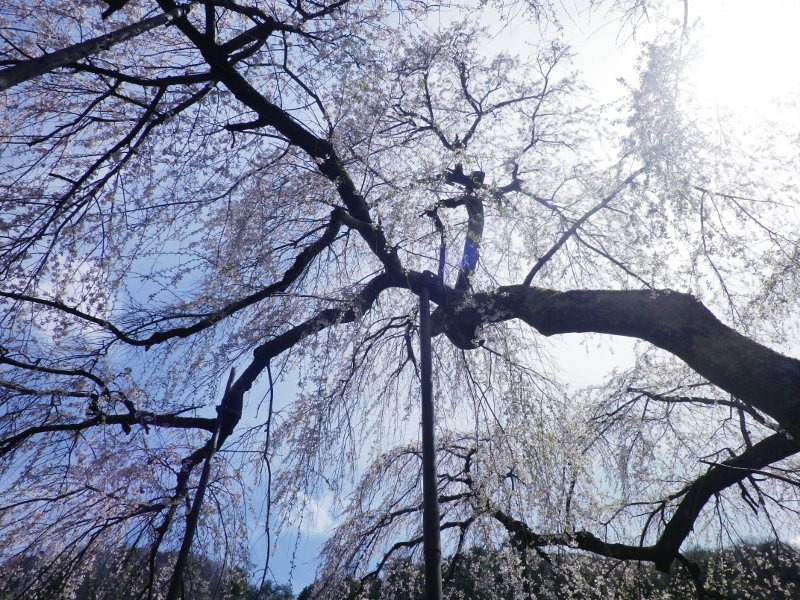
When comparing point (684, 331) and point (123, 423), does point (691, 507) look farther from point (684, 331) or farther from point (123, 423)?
point (123, 423)

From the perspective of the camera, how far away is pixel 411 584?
275 inches

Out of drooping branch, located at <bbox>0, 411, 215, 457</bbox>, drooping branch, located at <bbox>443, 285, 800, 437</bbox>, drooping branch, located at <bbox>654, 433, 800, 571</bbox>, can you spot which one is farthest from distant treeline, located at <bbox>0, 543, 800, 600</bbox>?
drooping branch, located at <bbox>443, 285, 800, 437</bbox>

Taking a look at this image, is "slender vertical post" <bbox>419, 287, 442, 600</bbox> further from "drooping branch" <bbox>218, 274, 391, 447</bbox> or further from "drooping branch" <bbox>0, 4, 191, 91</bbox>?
"drooping branch" <bbox>0, 4, 191, 91</bbox>

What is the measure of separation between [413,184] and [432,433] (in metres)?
2.97

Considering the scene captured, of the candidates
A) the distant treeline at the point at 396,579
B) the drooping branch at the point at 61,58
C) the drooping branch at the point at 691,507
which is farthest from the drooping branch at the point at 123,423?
the drooping branch at the point at 691,507

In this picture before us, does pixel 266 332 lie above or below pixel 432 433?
above

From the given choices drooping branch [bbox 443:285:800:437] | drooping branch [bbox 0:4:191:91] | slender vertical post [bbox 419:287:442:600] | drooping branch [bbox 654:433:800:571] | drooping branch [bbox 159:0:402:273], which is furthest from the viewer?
drooping branch [bbox 654:433:800:571]

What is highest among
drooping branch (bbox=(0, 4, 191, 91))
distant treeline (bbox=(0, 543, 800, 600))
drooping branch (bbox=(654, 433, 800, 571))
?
drooping branch (bbox=(0, 4, 191, 91))

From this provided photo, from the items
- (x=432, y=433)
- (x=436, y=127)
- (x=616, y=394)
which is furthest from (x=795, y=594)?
(x=436, y=127)

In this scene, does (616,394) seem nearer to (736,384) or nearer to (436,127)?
(736,384)

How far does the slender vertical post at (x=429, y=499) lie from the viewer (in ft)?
7.41

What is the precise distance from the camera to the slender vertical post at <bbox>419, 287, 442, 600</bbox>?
226 centimetres

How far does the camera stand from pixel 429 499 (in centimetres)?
245

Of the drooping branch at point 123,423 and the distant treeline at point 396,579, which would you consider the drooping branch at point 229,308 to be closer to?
the drooping branch at point 123,423
